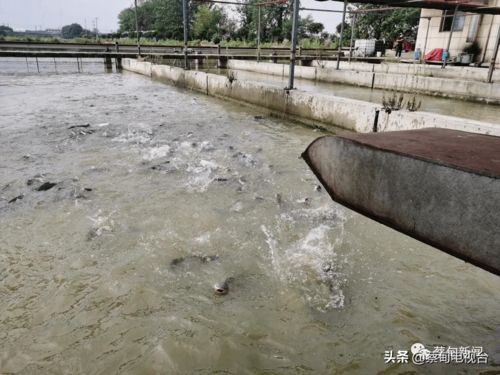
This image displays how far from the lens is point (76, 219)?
3.57 metres

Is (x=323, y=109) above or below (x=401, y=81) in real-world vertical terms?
below

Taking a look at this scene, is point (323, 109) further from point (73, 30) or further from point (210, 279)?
point (73, 30)

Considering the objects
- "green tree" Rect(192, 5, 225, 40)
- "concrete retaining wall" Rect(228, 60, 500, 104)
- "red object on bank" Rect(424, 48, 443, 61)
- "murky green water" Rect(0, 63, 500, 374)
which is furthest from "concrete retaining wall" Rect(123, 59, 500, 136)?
"green tree" Rect(192, 5, 225, 40)

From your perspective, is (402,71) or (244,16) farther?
(244,16)

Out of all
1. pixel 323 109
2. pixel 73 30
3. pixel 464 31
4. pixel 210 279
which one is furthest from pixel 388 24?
pixel 73 30

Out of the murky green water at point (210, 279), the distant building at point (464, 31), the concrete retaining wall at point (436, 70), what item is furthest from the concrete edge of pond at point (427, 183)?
the distant building at point (464, 31)

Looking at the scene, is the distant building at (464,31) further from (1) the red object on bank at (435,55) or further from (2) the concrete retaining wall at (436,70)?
(2) the concrete retaining wall at (436,70)

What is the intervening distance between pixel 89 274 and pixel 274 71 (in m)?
16.1

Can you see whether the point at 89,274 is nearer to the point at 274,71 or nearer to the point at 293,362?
the point at 293,362

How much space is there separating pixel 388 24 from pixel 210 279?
43721 millimetres

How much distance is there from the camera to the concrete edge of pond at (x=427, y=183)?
110 cm

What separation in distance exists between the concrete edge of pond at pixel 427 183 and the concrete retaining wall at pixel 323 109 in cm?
383

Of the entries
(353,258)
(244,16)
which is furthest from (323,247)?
(244,16)

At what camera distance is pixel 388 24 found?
3900cm
